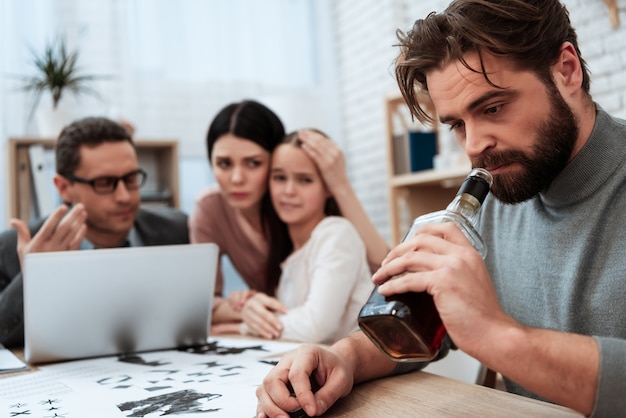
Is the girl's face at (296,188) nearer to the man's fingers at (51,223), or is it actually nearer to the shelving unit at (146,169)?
the man's fingers at (51,223)

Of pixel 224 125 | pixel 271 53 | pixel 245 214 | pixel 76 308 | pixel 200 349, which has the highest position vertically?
pixel 271 53

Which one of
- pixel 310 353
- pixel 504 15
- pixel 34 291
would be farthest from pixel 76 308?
pixel 504 15

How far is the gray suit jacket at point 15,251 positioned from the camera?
139cm

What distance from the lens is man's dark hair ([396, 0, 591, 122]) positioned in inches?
34.4

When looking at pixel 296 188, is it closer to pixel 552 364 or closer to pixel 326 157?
pixel 326 157

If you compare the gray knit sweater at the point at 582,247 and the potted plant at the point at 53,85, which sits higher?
the potted plant at the point at 53,85

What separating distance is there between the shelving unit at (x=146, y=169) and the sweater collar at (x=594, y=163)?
2148 mm

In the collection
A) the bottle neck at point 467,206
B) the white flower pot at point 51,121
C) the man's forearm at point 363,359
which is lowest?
the man's forearm at point 363,359

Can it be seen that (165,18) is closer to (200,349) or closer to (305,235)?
(305,235)

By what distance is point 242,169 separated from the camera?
1842 millimetres

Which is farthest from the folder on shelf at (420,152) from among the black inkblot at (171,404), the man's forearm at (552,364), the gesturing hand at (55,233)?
the man's forearm at (552,364)

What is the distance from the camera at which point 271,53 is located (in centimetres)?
371

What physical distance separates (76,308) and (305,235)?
0.79m

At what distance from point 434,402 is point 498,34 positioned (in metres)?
0.51
